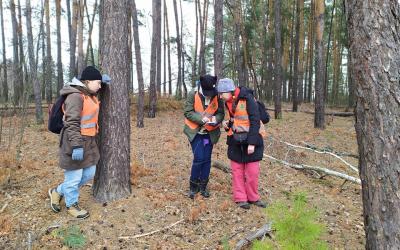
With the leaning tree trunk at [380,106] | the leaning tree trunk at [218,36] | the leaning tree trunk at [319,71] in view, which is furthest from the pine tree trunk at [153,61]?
the leaning tree trunk at [380,106]

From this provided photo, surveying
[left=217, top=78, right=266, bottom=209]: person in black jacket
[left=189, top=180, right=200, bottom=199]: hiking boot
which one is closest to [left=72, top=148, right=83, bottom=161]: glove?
[left=189, top=180, right=200, bottom=199]: hiking boot

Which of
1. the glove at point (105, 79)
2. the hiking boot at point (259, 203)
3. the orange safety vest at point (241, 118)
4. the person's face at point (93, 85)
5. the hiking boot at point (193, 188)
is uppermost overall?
the glove at point (105, 79)

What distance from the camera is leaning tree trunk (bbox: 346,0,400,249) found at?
8.63 ft

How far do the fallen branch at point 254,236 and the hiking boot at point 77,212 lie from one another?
2.26 meters

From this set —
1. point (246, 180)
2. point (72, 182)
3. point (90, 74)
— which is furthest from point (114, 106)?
point (246, 180)

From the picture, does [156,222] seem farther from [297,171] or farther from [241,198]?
[297,171]

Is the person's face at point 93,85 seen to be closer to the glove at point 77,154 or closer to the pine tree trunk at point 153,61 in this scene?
the glove at point 77,154

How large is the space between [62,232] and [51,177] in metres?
2.15

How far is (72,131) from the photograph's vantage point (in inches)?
195

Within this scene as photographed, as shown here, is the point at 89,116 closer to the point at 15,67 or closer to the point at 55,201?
the point at 55,201

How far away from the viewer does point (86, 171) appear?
17.5 feet

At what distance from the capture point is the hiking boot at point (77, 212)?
5207mm

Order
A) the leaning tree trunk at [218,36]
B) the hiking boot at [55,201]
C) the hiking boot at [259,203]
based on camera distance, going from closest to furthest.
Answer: the hiking boot at [55,201], the hiking boot at [259,203], the leaning tree trunk at [218,36]

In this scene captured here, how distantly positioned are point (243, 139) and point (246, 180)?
0.73m
